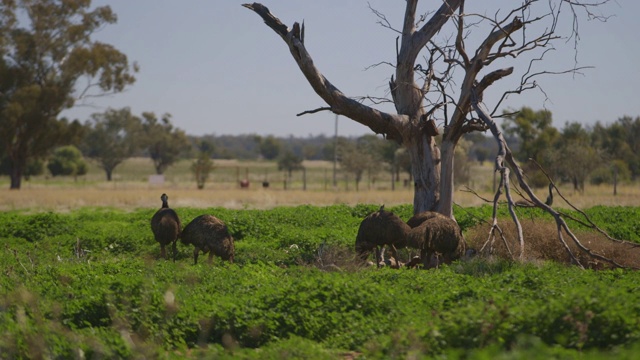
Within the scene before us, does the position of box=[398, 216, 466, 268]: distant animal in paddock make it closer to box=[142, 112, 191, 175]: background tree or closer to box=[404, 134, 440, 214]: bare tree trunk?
box=[404, 134, 440, 214]: bare tree trunk

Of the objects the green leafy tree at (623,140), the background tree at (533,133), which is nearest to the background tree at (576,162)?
the background tree at (533,133)

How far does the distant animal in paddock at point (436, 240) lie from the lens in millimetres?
15047

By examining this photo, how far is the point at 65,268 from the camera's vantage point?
13.0m

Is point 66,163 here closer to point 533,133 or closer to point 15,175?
point 15,175

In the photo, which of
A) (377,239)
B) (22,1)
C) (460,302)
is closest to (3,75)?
(22,1)

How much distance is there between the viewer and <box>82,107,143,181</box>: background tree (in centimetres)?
8706

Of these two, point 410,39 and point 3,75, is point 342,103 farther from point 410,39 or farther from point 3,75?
point 3,75

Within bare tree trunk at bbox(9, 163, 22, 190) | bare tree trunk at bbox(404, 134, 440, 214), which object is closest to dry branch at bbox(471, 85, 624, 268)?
bare tree trunk at bbox(404, 134, 440, 214)

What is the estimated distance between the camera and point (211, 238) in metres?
15.8

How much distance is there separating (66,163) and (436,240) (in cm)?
7358

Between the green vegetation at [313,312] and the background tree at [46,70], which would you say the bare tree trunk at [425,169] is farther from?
the background tree at [46,70]

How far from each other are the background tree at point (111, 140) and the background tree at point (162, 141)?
Answer: 1.13 m

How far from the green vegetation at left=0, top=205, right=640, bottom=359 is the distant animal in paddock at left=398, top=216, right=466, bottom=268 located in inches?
29.9

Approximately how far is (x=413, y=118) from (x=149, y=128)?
75233mm
